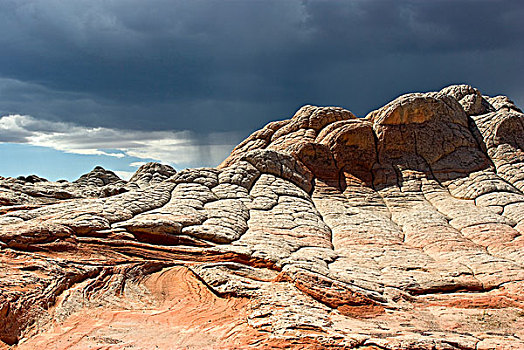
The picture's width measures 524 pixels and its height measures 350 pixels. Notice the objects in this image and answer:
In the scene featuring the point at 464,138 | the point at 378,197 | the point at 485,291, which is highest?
the point at 464,138

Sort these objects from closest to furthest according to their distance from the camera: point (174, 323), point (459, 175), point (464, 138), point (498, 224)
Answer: point (174, 323)
point (498, 224)
point (459, 175)
point (464, 138)

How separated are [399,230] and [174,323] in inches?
557

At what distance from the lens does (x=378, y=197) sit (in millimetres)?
25922

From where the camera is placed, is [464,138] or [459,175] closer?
[459,175]

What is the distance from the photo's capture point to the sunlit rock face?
9.41 meters

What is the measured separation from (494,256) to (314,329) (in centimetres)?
1174

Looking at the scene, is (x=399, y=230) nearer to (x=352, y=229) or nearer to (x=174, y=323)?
(x=352, y=229)

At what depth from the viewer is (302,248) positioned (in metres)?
16.8

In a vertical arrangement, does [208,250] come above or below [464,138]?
below

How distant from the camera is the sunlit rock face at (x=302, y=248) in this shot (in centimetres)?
941

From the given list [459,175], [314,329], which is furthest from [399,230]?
[314,329]

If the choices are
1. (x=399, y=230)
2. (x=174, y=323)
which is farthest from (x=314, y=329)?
(x=399, y=230)

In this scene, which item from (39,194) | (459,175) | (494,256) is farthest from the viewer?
(459,175)

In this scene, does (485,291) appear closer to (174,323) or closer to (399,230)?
(399,230)
